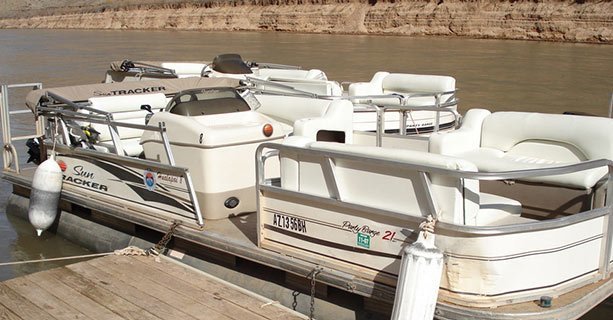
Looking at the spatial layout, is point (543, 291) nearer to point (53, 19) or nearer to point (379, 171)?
point (379, 171)

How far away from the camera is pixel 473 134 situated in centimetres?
628

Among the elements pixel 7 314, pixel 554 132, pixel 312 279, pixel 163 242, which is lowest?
pixel 7 314

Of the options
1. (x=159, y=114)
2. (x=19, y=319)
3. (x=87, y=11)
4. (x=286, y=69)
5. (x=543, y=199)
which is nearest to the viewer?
(x=19, y=319)

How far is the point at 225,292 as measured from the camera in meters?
5.48

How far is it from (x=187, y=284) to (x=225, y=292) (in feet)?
1.15

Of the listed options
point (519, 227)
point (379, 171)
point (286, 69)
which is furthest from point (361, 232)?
point (286, 69)

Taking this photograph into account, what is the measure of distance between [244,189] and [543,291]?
2.79 meters

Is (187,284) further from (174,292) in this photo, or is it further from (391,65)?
(391,65)

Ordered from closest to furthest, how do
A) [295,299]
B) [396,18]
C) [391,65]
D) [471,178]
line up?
[471,178] < [295,299] < [391,65] < [396,18]

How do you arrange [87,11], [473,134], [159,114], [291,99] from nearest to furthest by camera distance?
[473,134]
[159,114]
[291,99]
[87,11]

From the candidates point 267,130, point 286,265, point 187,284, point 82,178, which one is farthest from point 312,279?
point 82,178

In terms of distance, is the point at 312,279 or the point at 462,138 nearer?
the point at 312,279

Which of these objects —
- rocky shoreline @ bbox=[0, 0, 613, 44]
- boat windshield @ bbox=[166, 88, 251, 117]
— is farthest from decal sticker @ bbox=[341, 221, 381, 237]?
rocky shoreline @ bbox=[0, 0, 613, 44]

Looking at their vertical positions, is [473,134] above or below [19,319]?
above
